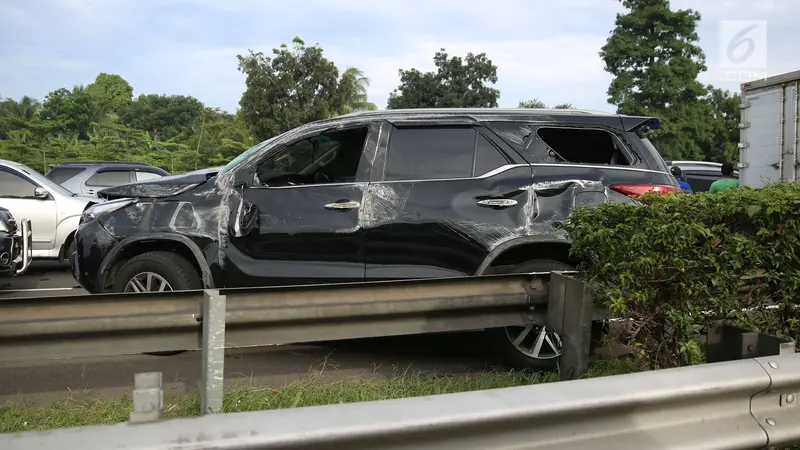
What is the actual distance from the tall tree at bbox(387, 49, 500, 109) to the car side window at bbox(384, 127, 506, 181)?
43.4 metres

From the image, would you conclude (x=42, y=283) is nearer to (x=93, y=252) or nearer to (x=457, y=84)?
(x=93, y=252)

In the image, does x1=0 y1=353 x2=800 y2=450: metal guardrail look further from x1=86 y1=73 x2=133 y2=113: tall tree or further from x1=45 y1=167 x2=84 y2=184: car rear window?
x1=86 y1=73 x2=133 y2=113: tall tree

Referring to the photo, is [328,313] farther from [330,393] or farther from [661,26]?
[661,26]

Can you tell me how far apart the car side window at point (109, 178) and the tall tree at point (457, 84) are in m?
36.9

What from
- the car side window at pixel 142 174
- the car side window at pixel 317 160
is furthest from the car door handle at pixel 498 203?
the car side window at pixel 142 174

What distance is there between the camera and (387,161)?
16.5 feet

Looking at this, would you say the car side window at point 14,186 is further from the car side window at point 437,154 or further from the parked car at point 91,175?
the car side window at point 437,154

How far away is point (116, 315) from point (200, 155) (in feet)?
106

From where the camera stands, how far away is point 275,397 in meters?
3.95

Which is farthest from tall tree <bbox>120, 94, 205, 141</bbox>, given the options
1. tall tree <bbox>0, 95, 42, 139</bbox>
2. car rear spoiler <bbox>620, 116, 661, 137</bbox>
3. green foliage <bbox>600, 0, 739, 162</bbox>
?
car rear spoiler <bbox>620, 116, 661, 137</bbox>

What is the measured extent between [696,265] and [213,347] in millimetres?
2436

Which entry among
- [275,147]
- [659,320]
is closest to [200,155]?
[275,147]

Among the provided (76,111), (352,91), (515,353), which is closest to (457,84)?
(352,91)

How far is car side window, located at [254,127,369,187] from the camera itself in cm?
518
